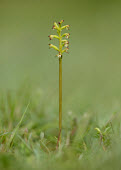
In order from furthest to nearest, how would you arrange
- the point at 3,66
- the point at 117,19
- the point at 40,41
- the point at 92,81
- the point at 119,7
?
the point at 119,7 < the point at 117,19 < the point at 40,41 < the point at 3,66 < the point at 92,81

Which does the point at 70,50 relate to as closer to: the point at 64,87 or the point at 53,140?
the point at 64,87

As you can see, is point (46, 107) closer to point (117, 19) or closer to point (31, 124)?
point (31, 124)

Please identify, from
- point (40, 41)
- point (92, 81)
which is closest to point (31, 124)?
point (92, 81)

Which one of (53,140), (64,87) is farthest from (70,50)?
(53,140)

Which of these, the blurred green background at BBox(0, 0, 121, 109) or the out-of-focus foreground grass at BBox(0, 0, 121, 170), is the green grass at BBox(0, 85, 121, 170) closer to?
the out-of-focus foreground grass at BBox(0, 0, 121, 170)

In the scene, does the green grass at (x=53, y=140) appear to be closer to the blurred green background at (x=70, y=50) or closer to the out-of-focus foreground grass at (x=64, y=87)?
the out-of-focus foreground grass at (x=64, y=87)

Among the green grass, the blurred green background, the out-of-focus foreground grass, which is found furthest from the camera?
the blurred green background

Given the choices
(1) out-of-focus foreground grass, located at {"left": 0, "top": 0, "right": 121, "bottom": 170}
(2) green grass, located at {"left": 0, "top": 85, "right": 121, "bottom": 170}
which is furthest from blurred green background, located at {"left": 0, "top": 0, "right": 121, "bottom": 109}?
(2) green grass, located at {"left": 0, "top": 85, "right": 121, "bottom": 170}
